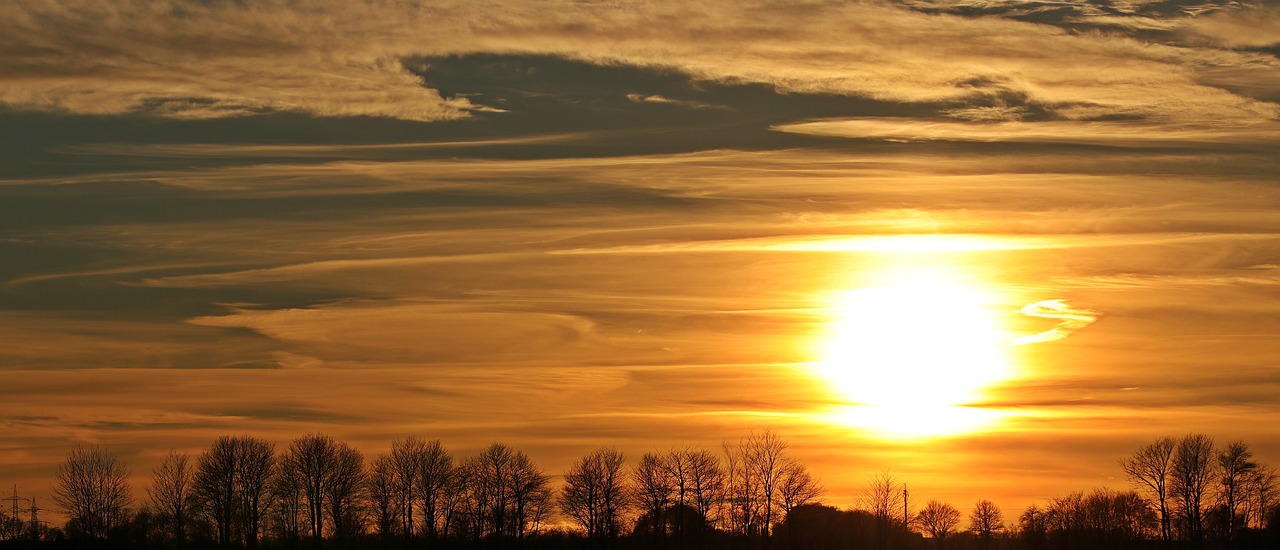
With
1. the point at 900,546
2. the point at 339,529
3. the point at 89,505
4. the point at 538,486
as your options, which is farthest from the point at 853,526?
the point at 89,505

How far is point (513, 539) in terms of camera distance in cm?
16825

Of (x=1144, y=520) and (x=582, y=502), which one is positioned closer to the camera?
(x=582, y=502)

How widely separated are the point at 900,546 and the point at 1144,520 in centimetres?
3080

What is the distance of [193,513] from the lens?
173375mm

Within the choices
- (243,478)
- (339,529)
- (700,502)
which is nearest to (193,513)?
(243,478)

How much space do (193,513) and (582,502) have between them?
44858 mm

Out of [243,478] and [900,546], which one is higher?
[243,478]

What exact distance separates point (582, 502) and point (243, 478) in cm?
3929

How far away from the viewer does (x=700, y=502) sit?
568ft

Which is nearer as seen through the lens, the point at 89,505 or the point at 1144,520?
the point at 89,505

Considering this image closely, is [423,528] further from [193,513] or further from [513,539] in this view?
[193,513]

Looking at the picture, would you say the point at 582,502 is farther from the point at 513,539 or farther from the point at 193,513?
the point at 193,513

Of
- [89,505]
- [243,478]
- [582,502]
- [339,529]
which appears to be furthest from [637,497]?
[89,505]

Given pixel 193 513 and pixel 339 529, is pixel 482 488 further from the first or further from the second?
pixel 193 513
